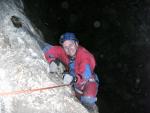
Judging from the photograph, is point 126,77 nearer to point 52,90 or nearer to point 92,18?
point 92,18

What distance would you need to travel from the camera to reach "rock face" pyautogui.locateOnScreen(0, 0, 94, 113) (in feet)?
17.4

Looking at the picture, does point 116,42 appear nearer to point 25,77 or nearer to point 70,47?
point 70,47

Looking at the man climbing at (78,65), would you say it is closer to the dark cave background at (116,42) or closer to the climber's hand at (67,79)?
the climber's hand at (67,79)

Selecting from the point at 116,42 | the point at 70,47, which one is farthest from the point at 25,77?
the point at 116,42

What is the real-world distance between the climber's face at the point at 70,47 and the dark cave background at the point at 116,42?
5.05m

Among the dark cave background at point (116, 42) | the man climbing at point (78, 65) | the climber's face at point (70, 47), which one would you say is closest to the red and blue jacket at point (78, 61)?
the man climbing at point (78, 65)

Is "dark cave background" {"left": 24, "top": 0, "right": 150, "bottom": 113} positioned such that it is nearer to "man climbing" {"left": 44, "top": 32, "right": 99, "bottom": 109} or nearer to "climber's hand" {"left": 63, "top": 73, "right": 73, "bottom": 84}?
"man climbing" {"left": 44, "top": 32, "right": 99, "bottom": 109}

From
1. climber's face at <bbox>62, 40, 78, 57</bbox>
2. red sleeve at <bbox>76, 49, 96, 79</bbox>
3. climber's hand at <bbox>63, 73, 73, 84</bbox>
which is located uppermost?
climber's face at <bbox>62, 40, 78, 57</bbox>

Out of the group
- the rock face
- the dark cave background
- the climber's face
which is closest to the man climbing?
the climber's face

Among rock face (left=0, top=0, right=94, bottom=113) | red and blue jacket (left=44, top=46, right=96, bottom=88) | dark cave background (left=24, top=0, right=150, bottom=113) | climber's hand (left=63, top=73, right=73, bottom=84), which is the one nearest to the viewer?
rock face (left=0, top=0, right=94, bottom=113)

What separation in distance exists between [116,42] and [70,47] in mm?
5996

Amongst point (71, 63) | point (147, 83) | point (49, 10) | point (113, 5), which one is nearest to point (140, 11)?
point (113, 5)

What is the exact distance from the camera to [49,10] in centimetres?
1120

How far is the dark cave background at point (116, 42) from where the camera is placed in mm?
11938
